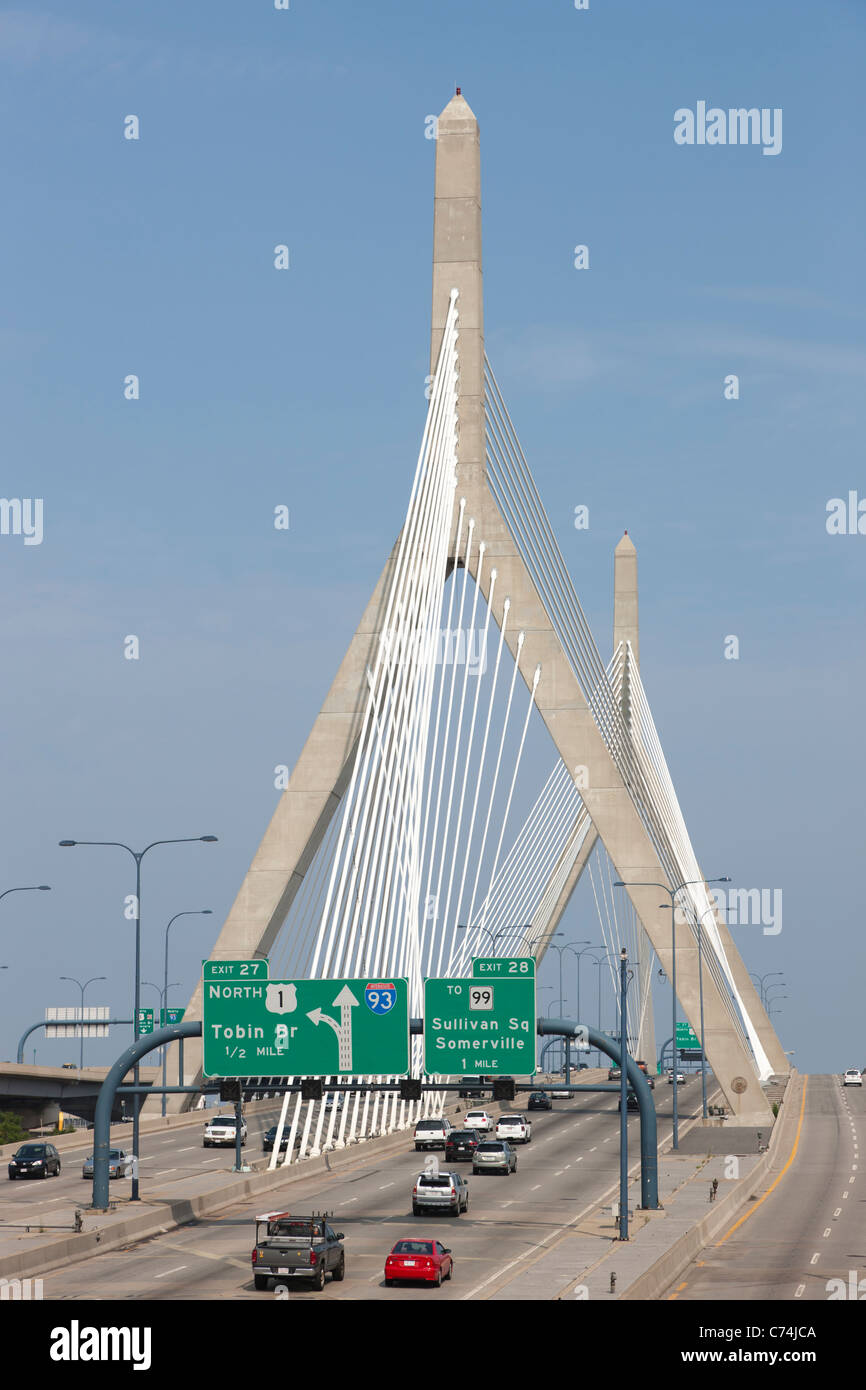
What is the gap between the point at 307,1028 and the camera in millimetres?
44469

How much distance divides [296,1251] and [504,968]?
12694mm

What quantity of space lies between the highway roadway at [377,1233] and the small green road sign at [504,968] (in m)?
5.67

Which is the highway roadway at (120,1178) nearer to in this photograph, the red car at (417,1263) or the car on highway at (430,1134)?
the car on highway at (430,1134)

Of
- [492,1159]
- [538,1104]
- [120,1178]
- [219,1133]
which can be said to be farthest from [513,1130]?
[538,1104]

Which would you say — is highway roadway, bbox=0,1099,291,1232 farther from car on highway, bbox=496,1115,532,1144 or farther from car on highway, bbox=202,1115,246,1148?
car on highway, bbox=496,1115,532,1144

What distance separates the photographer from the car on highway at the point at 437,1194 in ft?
155

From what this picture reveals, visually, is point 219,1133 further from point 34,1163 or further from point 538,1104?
point 538,1104

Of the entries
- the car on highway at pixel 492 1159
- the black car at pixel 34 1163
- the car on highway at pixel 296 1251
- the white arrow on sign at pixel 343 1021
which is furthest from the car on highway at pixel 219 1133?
the car on highway at pixel 296 1251

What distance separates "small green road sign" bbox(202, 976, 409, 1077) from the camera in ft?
145

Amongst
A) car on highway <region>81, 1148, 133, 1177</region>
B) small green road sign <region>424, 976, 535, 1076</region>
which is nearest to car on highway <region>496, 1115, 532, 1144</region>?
car on highway <region>81, 1148, 133, 1177</region>

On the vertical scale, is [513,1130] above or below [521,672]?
below
